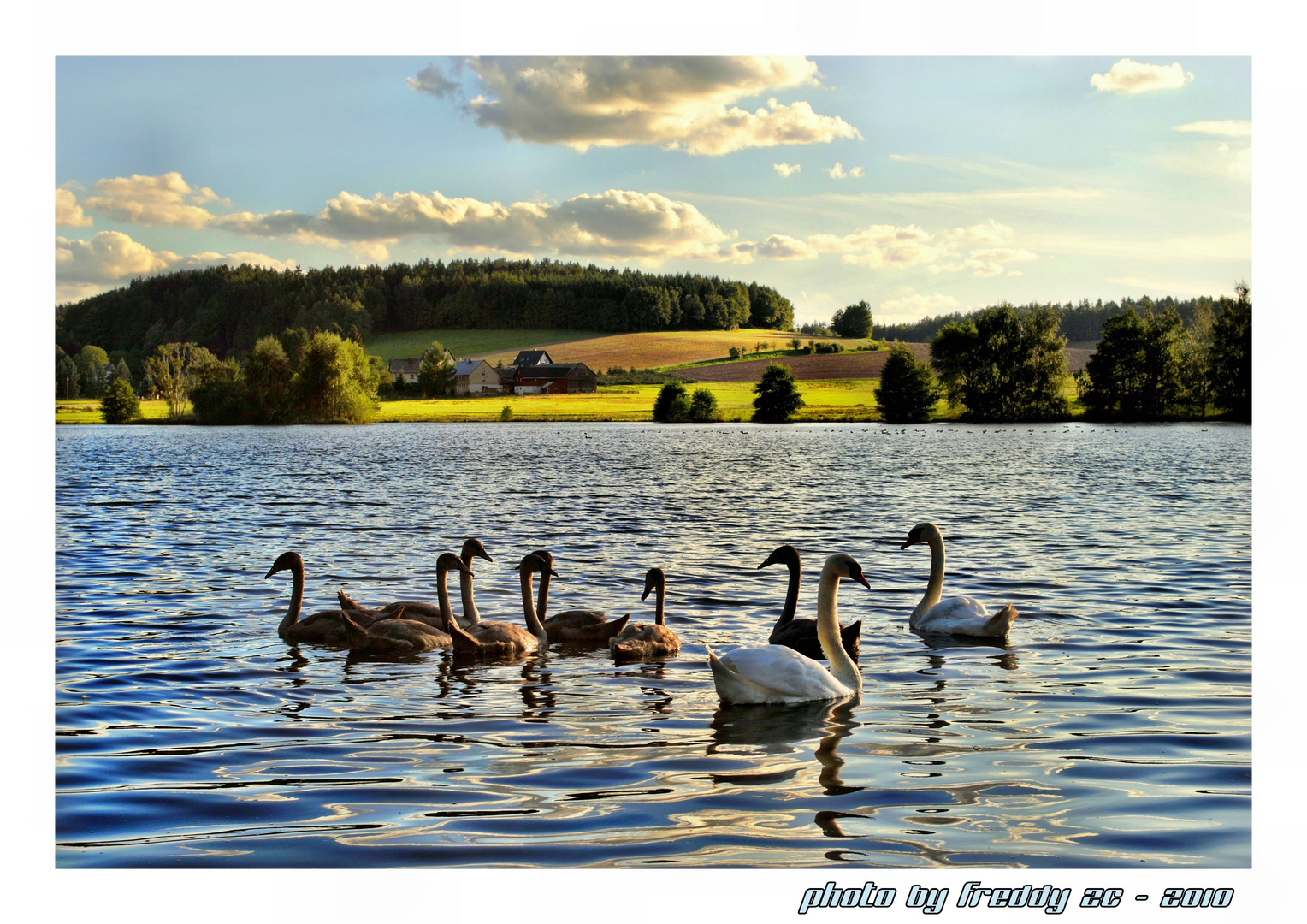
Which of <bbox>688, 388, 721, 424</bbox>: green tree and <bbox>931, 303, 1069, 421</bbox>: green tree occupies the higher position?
<bbox>931, 303, 1069, 421</bbox>: green tree

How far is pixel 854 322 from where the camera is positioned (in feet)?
356

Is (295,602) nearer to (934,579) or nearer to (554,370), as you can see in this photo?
(934,579)

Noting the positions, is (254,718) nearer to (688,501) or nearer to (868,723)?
(868,723)

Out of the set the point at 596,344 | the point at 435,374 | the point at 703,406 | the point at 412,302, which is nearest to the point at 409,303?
the point at 412,302

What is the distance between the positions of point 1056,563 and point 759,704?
10561 mm

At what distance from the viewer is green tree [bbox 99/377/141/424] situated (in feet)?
320

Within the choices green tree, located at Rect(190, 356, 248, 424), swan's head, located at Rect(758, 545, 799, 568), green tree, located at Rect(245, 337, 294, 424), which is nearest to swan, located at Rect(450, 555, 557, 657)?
swan's head, located at Rect(758, 545, 799, 568)

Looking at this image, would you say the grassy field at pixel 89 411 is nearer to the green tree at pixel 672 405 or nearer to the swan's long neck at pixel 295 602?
the green tree at pixel 672 405

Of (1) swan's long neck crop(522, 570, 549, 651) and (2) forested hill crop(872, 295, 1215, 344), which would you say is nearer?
(1) swan's long neck crop(522, 570, 549, 651)

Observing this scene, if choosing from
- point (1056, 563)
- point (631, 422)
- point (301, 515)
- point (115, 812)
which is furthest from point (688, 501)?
point (631, 422)

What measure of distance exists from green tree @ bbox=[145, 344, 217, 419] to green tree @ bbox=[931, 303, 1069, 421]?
68409 millimetres

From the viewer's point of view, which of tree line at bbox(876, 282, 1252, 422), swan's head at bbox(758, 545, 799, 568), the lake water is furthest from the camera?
tree line at bbox(876, 282, 1252, 422)

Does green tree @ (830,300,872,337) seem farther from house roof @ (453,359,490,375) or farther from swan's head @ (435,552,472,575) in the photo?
swan's head @ (435,552,472,575)

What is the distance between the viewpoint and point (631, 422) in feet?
306
